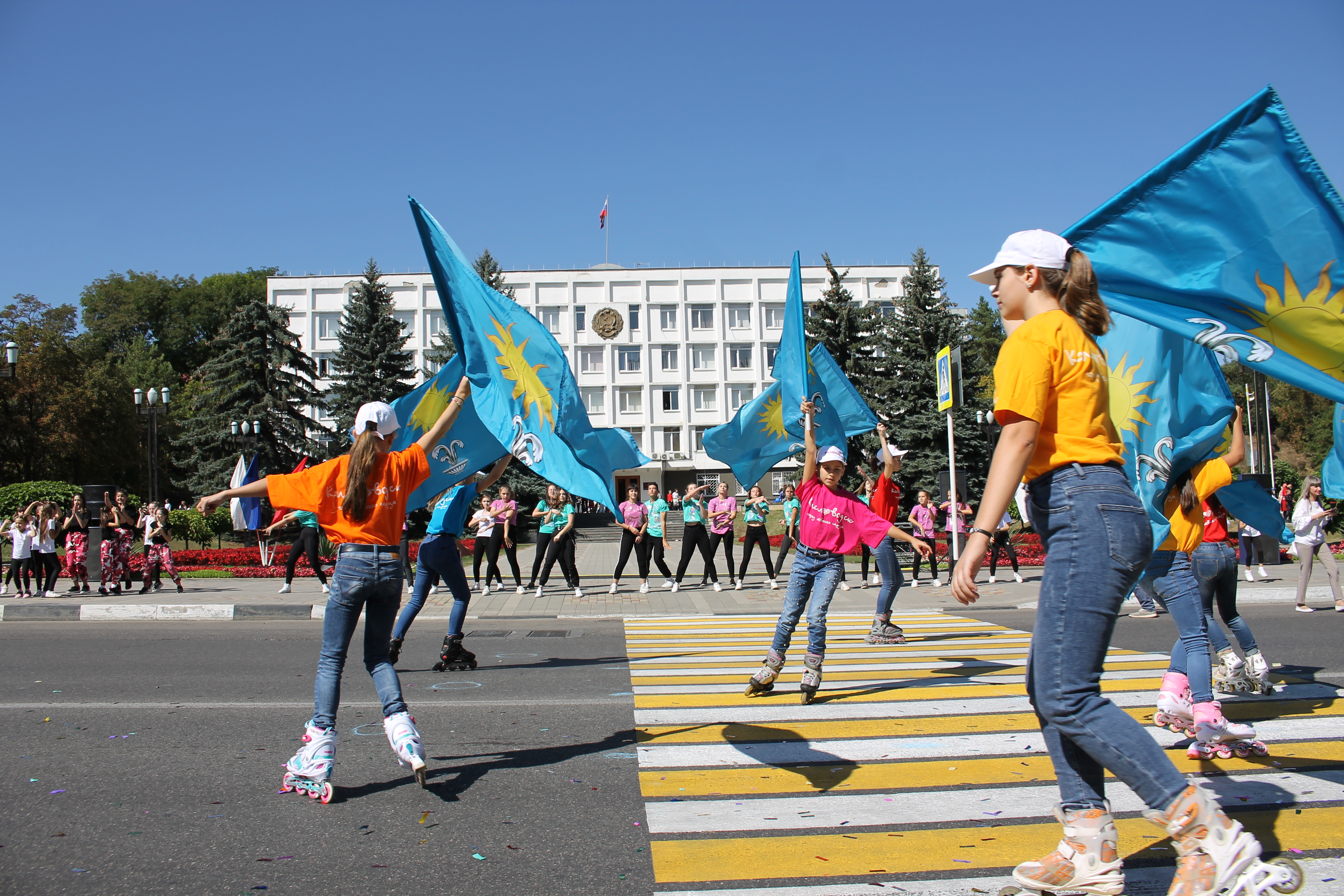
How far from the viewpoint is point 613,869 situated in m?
3.60

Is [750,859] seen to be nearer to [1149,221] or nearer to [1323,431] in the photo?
[1149,221]

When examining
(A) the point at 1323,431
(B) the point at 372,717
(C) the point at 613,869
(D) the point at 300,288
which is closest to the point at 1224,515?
(C) the point at 613,869

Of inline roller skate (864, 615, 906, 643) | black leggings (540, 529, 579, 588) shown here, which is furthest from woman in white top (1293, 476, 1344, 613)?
black leggings (540, 529, 579, 588)

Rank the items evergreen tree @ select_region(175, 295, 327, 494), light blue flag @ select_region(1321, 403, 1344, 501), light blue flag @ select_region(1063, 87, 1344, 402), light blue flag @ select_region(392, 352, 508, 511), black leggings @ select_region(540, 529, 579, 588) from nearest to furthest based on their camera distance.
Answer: light blue flag @ select_region(1063, 87, 1344, 402)
light blue flag @ select_region(1321, 403, 1344, 501)
light blue flag @ select_region(392, 352, 508, 511)
black leggings @ select_region(540, 529, 579, 588)
evergreen tree @ select_region(175, 295, 327, 494)

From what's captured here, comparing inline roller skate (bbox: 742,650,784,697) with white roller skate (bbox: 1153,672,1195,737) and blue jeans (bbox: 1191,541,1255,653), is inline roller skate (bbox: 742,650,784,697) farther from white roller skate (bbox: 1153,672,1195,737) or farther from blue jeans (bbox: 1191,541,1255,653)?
blue jeans (bbox: 1191,541,1255,653)

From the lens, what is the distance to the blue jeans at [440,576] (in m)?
8.45

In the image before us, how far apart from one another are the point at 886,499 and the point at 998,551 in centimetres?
A: 1026

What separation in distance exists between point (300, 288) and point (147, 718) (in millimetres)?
73926

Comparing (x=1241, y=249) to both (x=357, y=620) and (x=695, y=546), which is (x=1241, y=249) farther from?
(x=695, y=546)

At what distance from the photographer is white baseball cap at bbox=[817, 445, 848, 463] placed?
24.2ft

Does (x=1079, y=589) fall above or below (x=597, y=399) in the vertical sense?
below

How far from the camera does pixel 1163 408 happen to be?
19.0 feet

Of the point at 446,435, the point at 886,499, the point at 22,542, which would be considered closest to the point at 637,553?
the point at 886,499

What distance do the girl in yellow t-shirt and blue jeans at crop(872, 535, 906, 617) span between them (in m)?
6.81
